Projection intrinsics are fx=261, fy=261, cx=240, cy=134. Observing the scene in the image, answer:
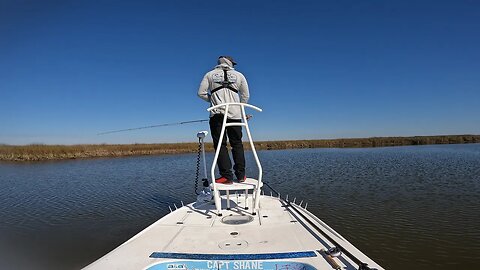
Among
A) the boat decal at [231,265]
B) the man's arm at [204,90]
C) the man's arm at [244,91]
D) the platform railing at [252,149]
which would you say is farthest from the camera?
the man's arm at [244,91]

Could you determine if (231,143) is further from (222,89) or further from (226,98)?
(222,89)

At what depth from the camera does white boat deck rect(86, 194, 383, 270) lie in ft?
9.20

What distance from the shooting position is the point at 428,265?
5.27 meters

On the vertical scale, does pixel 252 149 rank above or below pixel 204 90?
below

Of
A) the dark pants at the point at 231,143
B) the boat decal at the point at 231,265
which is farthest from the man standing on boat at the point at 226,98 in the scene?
the boat decal at the point at 231,265

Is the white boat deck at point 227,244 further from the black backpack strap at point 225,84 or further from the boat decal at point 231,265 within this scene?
the black backpack strap at point 225,84

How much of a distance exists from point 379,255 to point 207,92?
5.14 m

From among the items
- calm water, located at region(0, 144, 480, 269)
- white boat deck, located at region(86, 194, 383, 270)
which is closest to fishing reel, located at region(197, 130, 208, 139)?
white boat deck, located at region(86, 194, 383, 270)

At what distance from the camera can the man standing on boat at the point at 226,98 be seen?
5090mm

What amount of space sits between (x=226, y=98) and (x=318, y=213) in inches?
233

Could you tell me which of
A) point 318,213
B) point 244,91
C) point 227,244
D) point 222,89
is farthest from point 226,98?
point 318,213

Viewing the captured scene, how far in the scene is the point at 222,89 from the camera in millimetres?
5109

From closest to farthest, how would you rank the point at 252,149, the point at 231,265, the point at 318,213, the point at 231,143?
the point at 231,265
the point at 252,149
the point at 231,143
the point at 318,213

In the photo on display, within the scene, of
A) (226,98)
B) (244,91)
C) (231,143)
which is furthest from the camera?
(244,91)
